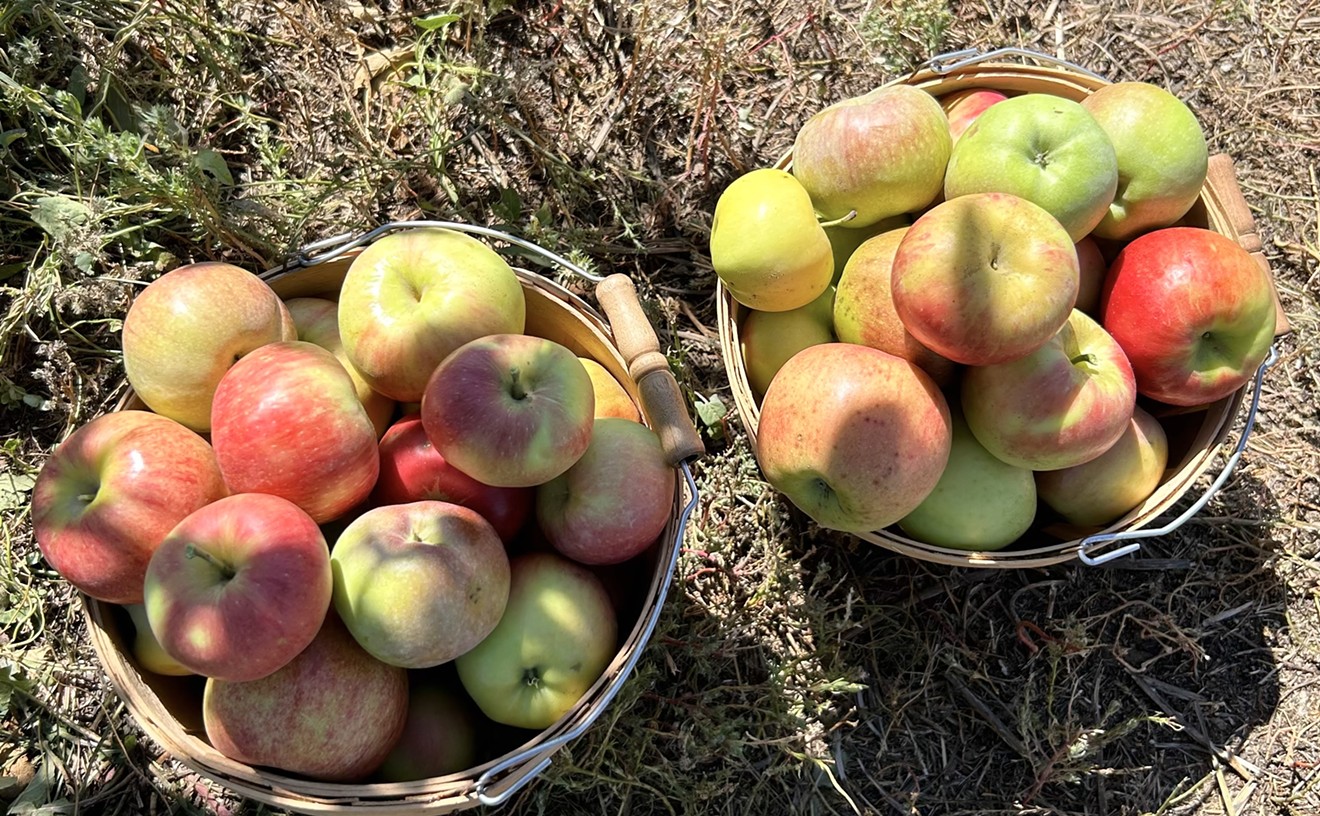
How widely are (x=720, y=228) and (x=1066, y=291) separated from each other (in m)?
0.81

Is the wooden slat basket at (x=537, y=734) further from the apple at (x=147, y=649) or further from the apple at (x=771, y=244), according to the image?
the apple at (x=771, y=244)

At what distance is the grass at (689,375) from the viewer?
2576 mm

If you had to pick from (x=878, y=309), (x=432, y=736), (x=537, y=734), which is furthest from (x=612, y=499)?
(x=878, y=309)

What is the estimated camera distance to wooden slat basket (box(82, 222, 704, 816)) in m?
1.77

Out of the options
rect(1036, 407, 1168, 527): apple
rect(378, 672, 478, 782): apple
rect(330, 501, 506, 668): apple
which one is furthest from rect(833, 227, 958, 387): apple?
rect(378, 672, 478, 782): apple

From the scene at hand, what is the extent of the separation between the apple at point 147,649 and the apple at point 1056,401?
1.88m

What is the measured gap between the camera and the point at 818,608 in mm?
2650

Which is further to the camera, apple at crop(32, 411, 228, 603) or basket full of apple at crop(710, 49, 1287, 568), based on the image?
basket full of apple at crop(710, 49, 1287, 568)

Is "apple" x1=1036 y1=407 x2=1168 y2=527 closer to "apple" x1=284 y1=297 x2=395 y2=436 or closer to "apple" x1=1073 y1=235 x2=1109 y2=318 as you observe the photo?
"apple" x1=1073 y1=235 x2=1109 y2=318

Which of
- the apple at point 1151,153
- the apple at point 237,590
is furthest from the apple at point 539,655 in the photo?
the apple at point 1151,153

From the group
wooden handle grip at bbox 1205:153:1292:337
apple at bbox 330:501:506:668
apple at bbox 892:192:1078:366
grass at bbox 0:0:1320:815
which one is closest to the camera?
apple at bbox 330:501:506:668

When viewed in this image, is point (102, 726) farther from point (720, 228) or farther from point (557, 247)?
point (720, 228)

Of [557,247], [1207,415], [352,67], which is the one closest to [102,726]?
[557,247]

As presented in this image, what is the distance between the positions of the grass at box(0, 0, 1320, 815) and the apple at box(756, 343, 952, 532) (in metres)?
0.63
